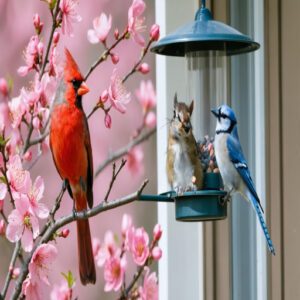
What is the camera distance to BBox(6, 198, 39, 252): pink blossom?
462 cm

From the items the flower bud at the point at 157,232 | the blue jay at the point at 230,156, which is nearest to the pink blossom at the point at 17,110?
the flower bud at the point at 157,232

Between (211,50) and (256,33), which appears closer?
(211,50)

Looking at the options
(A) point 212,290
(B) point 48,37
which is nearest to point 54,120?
(B) point 48,37

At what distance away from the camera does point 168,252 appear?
15.8 feet

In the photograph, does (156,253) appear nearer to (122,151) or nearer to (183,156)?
(122,151)

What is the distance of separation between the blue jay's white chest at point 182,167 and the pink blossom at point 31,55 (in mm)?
944

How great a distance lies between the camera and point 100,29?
4.91 m

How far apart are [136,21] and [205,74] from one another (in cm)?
72

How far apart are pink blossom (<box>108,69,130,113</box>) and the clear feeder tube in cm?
62

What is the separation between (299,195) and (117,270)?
746mm

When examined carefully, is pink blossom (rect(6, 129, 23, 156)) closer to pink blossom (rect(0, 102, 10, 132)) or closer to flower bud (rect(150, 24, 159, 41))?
pink blossom (rect(0, 102, 10, 132))

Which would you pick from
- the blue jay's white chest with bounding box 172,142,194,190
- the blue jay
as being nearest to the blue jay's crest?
the blue jay

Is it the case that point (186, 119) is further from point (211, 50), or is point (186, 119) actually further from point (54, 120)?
point (54, 120)

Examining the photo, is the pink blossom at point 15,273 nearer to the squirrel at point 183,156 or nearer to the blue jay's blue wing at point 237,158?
the squirrel at point 183,156
